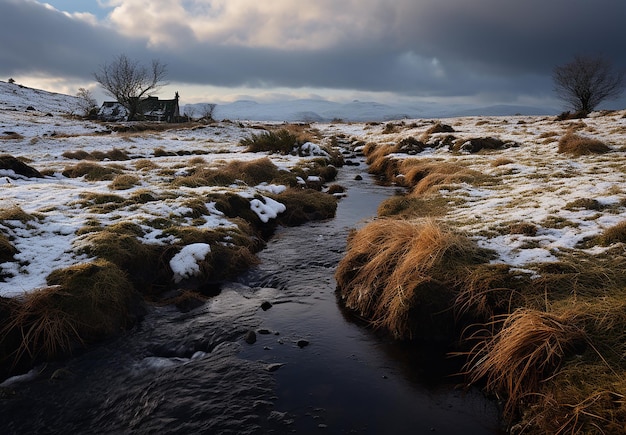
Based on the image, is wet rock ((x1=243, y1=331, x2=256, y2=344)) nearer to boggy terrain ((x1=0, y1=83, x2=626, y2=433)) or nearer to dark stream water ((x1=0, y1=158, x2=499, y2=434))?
dark stream water ((x1=0, y1=158, x2=499, y2=434))

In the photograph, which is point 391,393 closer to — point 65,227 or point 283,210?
point 65,227

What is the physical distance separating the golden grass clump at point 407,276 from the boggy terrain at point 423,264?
0.12 feet

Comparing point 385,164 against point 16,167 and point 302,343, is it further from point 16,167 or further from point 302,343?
point 302,343

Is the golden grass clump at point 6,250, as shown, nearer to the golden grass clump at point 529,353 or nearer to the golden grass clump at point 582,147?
the golden grass clump at point 529,353

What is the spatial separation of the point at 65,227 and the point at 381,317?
32.0 ft

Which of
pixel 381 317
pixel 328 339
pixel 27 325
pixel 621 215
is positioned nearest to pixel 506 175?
pixel 621 215

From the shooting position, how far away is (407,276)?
8.91 metres

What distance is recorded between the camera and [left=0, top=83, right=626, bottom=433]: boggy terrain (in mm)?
6109

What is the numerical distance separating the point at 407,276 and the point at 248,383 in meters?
4.12

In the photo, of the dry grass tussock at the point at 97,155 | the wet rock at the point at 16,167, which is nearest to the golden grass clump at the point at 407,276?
the wet rock at the point at 16,167

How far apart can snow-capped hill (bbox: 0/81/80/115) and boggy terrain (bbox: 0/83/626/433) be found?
74.4 m

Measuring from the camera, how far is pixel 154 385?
7066 mm

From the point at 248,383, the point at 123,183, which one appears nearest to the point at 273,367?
the point at 248,383

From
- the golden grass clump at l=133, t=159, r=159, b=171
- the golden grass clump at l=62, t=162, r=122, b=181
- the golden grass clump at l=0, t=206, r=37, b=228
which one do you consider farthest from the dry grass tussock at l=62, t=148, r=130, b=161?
the golden grass clump at l=0, t=206, r=37, b=228
